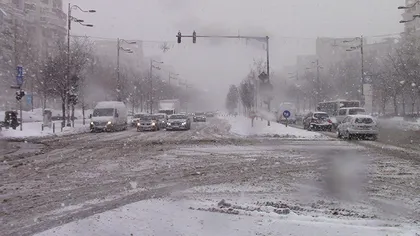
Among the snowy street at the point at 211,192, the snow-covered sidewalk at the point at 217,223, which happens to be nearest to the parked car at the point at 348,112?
the snowy street at the point at 211,192

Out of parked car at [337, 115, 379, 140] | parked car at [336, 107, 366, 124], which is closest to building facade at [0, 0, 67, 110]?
parked car at [336, 107, 366, 124]

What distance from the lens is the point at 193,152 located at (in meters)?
17.6

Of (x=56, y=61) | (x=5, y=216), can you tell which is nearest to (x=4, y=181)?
(x=5, y=216)

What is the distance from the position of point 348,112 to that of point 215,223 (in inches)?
1395

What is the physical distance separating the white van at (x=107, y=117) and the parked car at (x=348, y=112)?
19.2 meters

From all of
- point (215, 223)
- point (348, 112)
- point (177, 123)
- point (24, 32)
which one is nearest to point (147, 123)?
point (177, 123)

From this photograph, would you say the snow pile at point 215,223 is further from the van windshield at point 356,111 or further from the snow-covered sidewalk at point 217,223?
the van windshield at point 356,111

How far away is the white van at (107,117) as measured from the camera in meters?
36.8

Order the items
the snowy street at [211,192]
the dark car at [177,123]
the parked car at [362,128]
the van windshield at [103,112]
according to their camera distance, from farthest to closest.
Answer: the dark car at [177,123] → the van windshield at [103,112] → the parked car at [362,128] → the snowy street at [211,192]

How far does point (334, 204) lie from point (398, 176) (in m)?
4.28

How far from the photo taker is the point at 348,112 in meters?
39.6

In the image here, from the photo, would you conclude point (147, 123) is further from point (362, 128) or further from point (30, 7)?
point (30, 7)

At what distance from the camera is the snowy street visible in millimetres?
6441

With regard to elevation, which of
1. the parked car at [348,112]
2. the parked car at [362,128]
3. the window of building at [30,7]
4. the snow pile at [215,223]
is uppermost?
the window of building at [30,7]
